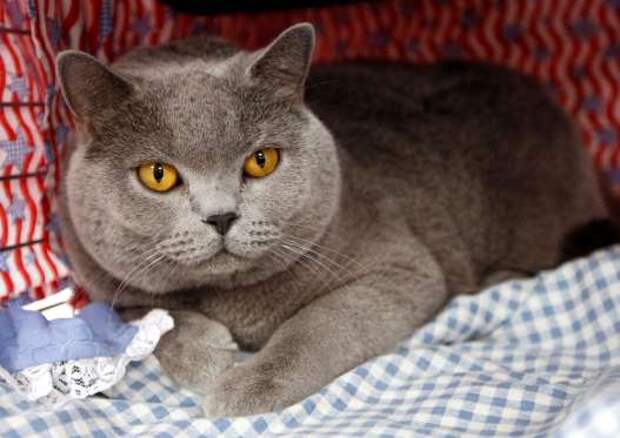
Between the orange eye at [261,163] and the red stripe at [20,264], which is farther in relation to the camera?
the red stripe at [20,264]

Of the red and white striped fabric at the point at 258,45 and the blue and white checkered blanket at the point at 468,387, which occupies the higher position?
the red and white striped fabric at the point at 258,45

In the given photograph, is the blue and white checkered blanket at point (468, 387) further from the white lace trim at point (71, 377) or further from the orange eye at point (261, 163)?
the orange eye at point (261, 163)

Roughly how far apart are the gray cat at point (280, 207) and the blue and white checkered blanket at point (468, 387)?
0.05m

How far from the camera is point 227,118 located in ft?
4.21

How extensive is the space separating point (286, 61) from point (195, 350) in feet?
1.95

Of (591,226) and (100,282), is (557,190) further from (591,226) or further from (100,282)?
(100,282)

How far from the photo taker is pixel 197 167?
1.25 meters

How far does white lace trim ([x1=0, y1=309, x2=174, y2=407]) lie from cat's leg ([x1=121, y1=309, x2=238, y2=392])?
5 cm

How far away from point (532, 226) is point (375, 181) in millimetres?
554

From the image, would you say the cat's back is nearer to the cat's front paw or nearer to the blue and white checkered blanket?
the blue and white checkered blanket

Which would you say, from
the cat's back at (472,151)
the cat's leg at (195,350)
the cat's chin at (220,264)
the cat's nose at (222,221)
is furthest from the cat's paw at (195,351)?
the cat's back at (472,151)

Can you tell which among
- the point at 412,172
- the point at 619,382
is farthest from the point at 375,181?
the point at 619,382

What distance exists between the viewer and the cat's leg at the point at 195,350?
1.39 meters

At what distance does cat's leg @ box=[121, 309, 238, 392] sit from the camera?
1.39m
